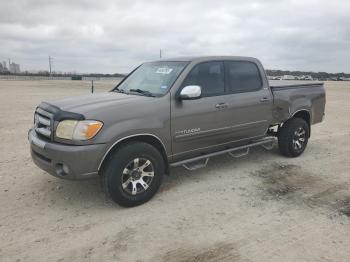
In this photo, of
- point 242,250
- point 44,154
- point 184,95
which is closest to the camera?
point 242,250

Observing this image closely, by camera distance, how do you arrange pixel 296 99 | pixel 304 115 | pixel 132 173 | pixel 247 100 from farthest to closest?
pixel 304 115, pixel 296 99, pixel 247 100, pixel 132 173

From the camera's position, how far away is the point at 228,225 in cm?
401

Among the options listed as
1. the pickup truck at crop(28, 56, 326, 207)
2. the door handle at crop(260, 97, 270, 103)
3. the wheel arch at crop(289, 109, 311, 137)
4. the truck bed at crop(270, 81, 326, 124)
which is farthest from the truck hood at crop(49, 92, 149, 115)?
the wheel arch at crop(289, 109, 311, 137)

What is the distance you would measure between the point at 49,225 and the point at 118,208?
837mm

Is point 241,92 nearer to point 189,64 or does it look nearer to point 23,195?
point 189,64

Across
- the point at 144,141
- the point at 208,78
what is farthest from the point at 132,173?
the point at 208,78

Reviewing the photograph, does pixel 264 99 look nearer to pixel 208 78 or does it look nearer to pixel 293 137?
pixel 293 137

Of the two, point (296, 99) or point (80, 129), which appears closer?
point (80, 129)

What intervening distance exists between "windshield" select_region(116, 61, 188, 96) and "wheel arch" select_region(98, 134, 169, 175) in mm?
646

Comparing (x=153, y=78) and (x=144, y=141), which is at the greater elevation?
(x=153, y=78)

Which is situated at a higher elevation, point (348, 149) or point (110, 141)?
point (110, 141)

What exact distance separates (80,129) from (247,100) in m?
2.85

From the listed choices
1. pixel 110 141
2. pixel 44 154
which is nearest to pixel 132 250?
pixel 110 141

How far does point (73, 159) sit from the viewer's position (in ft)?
13.3
